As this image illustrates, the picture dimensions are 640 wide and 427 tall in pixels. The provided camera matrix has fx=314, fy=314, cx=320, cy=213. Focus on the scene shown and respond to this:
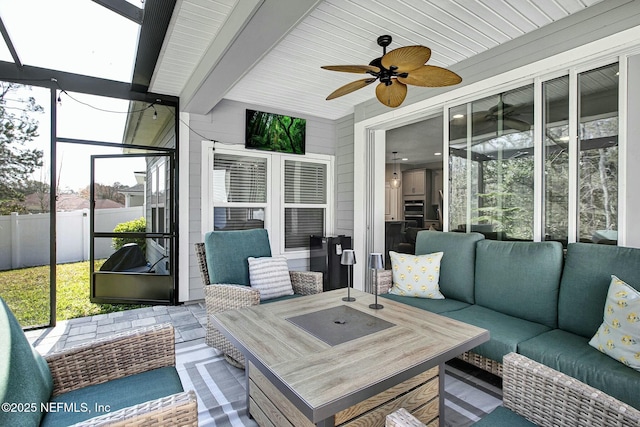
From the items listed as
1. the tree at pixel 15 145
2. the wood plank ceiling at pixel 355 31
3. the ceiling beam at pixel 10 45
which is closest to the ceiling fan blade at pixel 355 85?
the wood plank ceiling at pixel 355 31

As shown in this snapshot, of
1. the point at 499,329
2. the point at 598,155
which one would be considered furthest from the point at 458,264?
the point at 598,155

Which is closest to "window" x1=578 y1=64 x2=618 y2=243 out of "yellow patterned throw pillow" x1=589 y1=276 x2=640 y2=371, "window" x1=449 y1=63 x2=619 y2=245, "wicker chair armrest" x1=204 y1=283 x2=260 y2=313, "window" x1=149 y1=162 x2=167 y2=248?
"window" x1=449 y1=63 x2=619 y2=245

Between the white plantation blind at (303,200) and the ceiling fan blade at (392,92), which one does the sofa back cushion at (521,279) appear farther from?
the white plantation blind at (303,200)

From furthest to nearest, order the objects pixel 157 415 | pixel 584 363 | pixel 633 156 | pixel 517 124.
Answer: pixel 517 124 → pixel 633 156 → pixel 584 363 → pixel 157 415

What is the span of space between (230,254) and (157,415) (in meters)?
2.05

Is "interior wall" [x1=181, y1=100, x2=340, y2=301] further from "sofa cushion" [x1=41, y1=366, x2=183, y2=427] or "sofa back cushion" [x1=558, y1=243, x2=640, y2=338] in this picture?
"sofa back cushion" [x1=558, y1=243, x2=640, y2=338]

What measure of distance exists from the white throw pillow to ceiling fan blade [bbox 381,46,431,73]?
197 centimetres

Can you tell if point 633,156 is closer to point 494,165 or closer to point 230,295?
point 494,165

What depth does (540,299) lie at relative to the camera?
94.3 inches

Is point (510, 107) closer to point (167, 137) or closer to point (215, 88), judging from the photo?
point (215, 88)

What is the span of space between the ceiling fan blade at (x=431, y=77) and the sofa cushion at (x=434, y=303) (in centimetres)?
184

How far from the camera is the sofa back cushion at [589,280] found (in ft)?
6.72

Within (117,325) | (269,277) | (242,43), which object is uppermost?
(242,43)

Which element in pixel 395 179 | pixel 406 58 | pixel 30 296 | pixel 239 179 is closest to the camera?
pixel 406 58
